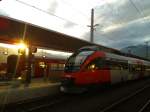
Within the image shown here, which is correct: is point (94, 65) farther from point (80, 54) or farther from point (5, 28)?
point (5, 28)

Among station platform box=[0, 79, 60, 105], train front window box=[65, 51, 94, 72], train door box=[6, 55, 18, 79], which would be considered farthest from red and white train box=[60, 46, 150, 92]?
train door box=[6, 55, 18, 79]

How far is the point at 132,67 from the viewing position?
28.4 meters

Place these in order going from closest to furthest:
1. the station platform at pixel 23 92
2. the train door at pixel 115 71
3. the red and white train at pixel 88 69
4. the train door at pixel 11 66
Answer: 1. the station platform at pixel 23 92
2. the red and white train at pixel 88 69
3. the train door at pixel 115 71
4. the train door at pixel 11 66

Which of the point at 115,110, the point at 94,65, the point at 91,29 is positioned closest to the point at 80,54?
the point at 94,65

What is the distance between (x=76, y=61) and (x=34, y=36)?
3857 mm

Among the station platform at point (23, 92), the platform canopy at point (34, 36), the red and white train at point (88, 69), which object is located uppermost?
the platform canopy at point (34, 36)

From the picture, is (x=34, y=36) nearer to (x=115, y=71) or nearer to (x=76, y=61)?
(x=76, y=61)

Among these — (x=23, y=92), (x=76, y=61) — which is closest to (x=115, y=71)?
(x=76, y=61)

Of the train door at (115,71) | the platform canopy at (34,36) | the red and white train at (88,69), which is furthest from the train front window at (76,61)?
the train door at (115,71)

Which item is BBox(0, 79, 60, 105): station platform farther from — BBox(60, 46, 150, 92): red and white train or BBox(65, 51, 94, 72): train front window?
BBox(65, 51, 94, 72): train front window

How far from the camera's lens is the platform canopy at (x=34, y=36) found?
15.5 m

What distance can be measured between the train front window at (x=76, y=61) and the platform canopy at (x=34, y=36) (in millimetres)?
2917

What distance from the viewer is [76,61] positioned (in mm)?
16953

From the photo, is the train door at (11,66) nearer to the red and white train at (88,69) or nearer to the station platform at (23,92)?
the station platform at (23,92)
